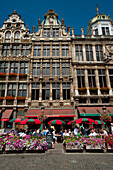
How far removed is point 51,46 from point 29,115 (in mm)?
12617

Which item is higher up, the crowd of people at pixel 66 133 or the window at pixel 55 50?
the window at pixel 55 50

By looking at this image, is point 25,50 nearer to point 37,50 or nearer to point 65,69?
point 37,50

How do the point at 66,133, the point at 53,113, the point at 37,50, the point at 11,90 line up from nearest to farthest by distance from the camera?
the point at 66,133 → the point at 53,113 → the point at 11,90 → the point at 37,50

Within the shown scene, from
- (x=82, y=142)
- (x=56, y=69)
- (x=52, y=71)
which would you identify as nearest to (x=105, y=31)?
(x=56, y=69)

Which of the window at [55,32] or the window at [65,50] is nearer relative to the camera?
the window at [65,50]

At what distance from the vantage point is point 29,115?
17.2 m

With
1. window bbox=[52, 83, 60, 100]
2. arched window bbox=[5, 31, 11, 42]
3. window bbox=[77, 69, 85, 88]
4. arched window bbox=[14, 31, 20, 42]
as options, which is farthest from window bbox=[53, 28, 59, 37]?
window bbox=[52, 83, 60, 100]

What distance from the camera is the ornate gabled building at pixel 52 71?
18.9m

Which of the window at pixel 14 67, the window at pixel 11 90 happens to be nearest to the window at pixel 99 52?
the window at pixel 14 67

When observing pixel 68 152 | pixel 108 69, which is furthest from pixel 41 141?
pixel 108 69

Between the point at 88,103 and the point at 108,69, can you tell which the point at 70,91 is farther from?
the point at 108,69

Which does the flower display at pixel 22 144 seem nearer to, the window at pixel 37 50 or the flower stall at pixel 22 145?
the flower stall at pixel 22 145

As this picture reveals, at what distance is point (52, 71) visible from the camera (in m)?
20.9

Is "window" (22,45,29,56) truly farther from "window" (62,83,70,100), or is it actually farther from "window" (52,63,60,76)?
"window" (62,83,70,100)
